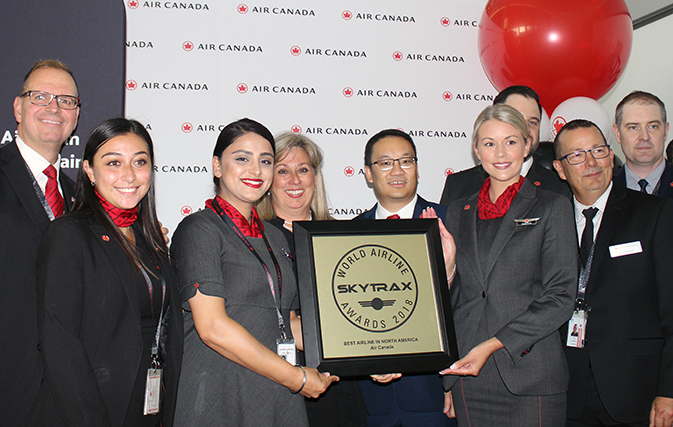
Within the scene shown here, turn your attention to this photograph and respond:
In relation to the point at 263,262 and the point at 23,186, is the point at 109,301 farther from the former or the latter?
the point at 23,186

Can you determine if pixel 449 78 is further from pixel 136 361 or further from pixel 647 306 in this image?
Result: pixel 136 361


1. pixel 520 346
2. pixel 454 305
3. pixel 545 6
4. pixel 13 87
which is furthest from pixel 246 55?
pixel 520 346

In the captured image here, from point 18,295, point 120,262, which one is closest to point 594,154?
point 120,262

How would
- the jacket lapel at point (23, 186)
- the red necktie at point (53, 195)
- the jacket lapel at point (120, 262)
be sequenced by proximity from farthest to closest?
the red necktie at point (53, 195), the jacket lapel at point (23, 186), the jacket lapel at point (120, 262)

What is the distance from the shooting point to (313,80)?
4.38 m

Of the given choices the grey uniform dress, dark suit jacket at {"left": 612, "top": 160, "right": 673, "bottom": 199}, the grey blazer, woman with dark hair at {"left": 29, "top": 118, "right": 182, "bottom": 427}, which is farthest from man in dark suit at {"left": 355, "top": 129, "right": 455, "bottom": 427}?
dark suit jacket at {"left": 612, "top": 160, "right": 673, "bottom": 199}

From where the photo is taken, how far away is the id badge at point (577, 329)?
7.88 feet

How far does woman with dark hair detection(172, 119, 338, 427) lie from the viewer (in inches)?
77.4

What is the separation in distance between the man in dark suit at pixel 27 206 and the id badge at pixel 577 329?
2.44m

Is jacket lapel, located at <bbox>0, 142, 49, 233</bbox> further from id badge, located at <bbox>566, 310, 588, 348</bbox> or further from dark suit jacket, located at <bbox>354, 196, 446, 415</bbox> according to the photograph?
id badge, located at <bbox>566, 310, 588, 348</bbox>

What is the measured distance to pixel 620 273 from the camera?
7.99ft

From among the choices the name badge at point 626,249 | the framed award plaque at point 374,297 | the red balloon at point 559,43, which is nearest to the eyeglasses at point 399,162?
the framed award plaque at point 374,297

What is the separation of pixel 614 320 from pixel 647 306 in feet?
0.58

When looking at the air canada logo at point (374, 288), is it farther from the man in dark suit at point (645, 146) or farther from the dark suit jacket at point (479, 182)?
the man in dark suit at point (645, 146)
